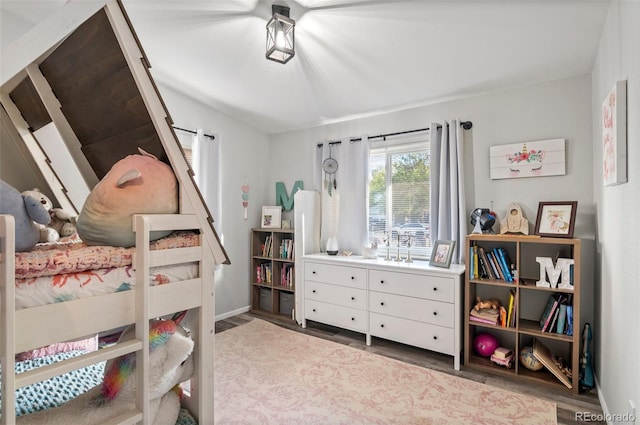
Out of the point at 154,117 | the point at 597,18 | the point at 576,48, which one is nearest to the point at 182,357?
the point at 154,117

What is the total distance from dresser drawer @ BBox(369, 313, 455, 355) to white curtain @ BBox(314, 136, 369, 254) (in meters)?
0.85

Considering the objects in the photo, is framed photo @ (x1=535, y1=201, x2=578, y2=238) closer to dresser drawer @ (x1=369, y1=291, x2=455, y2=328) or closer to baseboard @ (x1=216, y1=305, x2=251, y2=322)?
dresser drawer @ (x1=369, y1=291, x2=455, y2=328)

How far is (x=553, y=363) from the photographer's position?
240 centimetres

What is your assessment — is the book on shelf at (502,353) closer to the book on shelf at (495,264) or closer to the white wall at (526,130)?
the book on shelf at (495,264)

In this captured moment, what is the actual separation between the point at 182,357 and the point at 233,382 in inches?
→ 52.3

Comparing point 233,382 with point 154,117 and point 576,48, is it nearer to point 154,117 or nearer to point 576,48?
point 154,117

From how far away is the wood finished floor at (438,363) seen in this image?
2.09 m

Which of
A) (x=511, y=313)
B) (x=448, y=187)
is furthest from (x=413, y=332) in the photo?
(x=448, y=187)

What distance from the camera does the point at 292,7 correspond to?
2.08m

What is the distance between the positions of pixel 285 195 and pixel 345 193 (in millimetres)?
913

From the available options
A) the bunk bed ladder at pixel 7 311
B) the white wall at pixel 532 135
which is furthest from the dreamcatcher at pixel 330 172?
the bunk bed ladder at pixel 7 311

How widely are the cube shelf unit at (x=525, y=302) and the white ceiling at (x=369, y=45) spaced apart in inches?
52.6

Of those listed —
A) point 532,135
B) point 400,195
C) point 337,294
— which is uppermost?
point 532,135

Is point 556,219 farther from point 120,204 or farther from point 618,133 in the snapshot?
point 120,204
